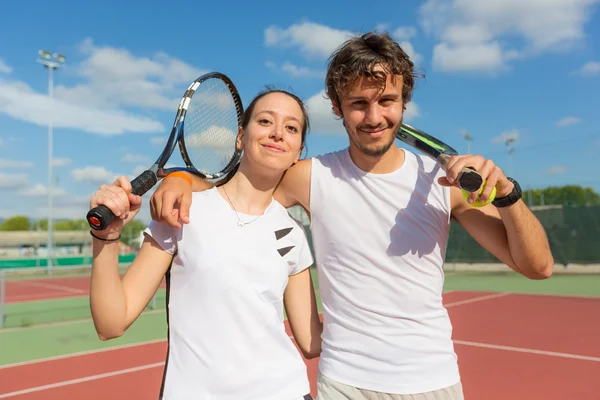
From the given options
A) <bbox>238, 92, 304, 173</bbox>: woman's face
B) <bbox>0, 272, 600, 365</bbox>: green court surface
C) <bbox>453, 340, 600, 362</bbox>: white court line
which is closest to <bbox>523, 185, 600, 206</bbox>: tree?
<bbox>0, 272, 600, 365</bbox>: green court surface

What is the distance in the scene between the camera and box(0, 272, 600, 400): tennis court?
196 inches

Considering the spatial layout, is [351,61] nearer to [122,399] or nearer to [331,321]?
[331,321]

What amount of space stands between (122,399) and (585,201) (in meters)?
14.4

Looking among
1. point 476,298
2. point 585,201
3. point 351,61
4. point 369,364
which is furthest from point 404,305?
point 585,201

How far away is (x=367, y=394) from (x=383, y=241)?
498 mm

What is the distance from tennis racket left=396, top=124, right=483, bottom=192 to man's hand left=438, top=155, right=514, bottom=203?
0.08ft

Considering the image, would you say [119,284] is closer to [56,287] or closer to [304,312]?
[304,312]

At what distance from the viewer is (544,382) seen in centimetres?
499

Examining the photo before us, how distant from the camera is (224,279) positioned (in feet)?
5.37

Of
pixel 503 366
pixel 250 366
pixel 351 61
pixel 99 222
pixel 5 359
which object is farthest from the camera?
pixel 5 359

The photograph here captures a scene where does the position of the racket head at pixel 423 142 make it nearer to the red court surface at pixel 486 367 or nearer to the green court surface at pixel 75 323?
the red court surface at pixel 486 367

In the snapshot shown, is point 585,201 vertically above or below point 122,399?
above

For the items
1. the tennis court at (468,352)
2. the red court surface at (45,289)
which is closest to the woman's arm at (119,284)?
the tennis court at (468,352)

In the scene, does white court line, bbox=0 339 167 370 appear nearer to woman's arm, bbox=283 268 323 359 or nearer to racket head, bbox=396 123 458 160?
woman's arm, bbox=283 268 323 359
